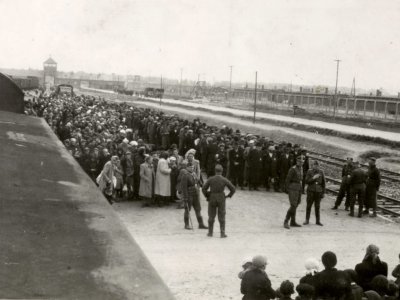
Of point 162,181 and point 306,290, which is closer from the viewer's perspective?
point 306,290

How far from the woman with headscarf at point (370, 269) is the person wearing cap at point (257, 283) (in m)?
1.43

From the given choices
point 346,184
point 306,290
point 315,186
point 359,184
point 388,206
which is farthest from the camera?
point 388,206

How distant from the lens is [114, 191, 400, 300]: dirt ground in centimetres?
831

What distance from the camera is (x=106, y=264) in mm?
3512

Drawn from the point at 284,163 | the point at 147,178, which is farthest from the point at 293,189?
the point at 284,163

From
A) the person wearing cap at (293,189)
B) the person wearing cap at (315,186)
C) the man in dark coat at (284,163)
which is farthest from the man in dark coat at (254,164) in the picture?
the person wearing cap at (293,189)

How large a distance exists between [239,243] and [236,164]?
6.58m

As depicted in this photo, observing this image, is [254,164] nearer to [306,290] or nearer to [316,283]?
[316,283]

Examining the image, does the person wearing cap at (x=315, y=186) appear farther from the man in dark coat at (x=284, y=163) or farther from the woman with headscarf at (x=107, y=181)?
the woman with headscarf at (x=107, y=181)

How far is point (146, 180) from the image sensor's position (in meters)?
13.6

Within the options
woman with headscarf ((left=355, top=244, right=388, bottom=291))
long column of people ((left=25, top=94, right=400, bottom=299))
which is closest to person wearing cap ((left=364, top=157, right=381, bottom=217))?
long column of people ((left=25, top=94, right=400, bottom=299))

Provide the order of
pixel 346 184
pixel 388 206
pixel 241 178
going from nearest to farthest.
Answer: pixel 346 184, pixel 388 206, pixel 241 178

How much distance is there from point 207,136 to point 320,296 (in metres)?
13.0

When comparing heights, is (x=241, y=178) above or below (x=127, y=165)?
below
